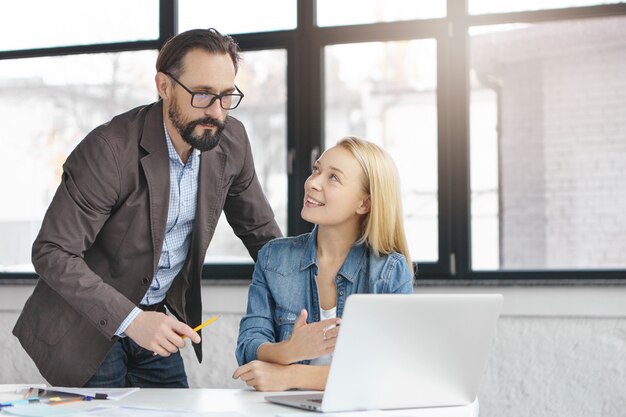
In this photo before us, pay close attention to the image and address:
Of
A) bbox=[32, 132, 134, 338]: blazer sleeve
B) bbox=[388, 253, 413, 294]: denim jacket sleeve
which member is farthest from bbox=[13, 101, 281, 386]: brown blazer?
bbox=[388, 253, 413, 294]: denim jacket sleeve

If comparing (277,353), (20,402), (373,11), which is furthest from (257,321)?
(373,11)

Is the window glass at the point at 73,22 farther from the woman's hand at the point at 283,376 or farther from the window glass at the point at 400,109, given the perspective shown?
Answer: the woman's hand at the point at 283,376

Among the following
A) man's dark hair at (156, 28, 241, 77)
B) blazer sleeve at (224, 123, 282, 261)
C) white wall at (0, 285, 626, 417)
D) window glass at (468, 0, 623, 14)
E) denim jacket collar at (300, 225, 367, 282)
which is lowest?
white wall at (0, 285, 626, 417)

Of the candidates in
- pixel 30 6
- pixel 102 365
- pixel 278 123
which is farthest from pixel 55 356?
pixel 30 6

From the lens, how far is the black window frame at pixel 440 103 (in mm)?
3387

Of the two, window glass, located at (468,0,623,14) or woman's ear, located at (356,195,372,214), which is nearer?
woman's ear, located at (356,195,372,214)

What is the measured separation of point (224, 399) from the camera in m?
1.75

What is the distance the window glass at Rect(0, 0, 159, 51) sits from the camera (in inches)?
151

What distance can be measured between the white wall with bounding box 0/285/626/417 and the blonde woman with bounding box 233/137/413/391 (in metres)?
1.28

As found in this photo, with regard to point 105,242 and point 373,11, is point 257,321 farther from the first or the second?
point 373,11

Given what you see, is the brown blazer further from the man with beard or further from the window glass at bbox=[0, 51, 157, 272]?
the window glass at bbox=[0, 51, 157, 272]

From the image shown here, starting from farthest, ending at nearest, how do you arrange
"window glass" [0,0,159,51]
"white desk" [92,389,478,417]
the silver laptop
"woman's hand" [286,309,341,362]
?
"window glass" [0,0,159,51]
"woman's hand" [286,309,341,362]
"white desk" [92,389,478,417]
the silver laptop

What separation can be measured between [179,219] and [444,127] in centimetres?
149

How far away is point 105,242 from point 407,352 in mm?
985
